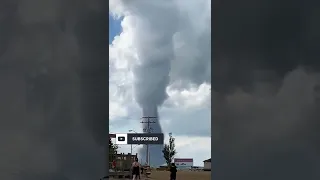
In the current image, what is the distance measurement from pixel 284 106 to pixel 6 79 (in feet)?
11.4

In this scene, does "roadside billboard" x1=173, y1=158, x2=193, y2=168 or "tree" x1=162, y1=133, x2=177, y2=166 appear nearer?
"tree" x1=162, y1=133, x2=177, y2=166

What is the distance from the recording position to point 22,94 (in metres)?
6.56

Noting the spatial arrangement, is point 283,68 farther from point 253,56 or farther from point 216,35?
point 216,35

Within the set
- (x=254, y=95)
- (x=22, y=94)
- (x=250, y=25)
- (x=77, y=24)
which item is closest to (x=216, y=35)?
(x=250, y=25)

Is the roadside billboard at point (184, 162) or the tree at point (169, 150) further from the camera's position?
the roadside billboard at point (184, 162)
